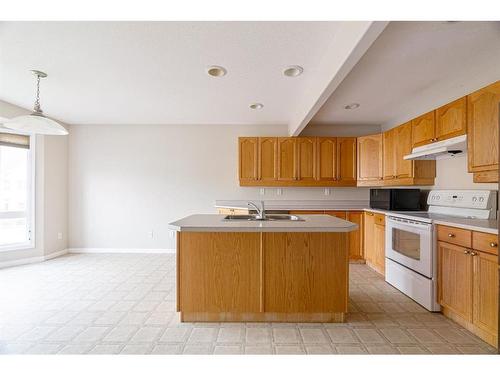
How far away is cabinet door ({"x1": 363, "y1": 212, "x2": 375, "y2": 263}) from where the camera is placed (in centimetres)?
362

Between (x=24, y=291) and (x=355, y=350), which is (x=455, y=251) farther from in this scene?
(x=24, y=291)

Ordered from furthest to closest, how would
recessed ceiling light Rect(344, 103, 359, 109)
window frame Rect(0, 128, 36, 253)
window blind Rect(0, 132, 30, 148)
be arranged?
1. window frame Rect(0, 128, 36, 253)
2. window blind Rect(0, 132, 30, 148)
3. recessed ceiling light Rect(344, 103, 359, 109)

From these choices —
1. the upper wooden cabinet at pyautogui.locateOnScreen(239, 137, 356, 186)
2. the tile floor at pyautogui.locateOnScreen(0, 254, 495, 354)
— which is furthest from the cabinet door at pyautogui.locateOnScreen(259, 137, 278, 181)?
the tile floor at pyautogui.locateOnScreen(0, 254, 495, 354)

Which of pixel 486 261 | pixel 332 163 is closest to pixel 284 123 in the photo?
pixel 332 163

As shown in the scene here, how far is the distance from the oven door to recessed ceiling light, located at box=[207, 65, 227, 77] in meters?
2.56

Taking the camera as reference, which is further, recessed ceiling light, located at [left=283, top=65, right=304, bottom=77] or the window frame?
the window frame

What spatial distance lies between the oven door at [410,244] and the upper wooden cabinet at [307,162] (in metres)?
1.35

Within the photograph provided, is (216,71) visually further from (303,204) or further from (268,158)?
(303,204)

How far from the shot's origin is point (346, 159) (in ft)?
14.0

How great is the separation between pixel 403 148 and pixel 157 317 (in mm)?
3553

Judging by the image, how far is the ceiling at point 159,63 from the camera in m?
1.92

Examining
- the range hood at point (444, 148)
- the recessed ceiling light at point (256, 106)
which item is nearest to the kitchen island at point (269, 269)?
the range hood at point (444, 148)

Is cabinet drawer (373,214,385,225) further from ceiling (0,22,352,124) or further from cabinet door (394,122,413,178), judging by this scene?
ceiling (0,22,352,124)

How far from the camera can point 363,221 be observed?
3.86m
